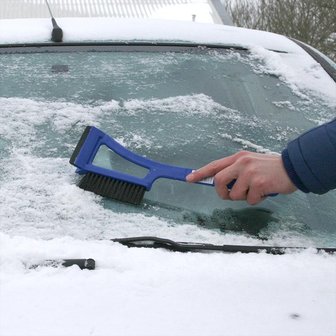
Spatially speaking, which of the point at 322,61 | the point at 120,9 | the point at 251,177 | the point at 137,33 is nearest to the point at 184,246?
the point at 251,177

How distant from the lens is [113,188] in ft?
5.68

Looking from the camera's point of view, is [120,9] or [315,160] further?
[120,9]

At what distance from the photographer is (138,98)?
2172 mm

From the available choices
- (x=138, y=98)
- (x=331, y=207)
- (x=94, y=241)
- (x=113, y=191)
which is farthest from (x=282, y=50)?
(x=94, y=241)

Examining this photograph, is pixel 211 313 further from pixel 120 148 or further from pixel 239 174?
pixel 120 148

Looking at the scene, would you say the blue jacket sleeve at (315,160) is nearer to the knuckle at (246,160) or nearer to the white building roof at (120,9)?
the knuckle at (246,160)

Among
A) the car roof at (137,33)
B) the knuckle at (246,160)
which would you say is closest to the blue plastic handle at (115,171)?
the knuckle at (246,160)

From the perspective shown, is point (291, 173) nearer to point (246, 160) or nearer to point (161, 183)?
point (246, 160)

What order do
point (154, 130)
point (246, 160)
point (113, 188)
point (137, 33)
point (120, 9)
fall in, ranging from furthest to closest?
1. point (120, 9)
2. point (137, 33)
3. point (154, 130)
4. point (113, 188)
5. point (246, 160)

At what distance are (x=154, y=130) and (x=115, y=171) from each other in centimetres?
30

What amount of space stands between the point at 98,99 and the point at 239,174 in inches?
27.8

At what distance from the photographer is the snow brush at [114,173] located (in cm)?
173

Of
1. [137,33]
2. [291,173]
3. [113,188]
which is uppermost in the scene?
[291,173]

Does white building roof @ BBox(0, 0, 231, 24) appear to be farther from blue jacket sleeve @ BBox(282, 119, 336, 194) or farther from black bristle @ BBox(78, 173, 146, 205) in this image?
blue jacket sleeve @ BBox(282, 119, 336, 194)
